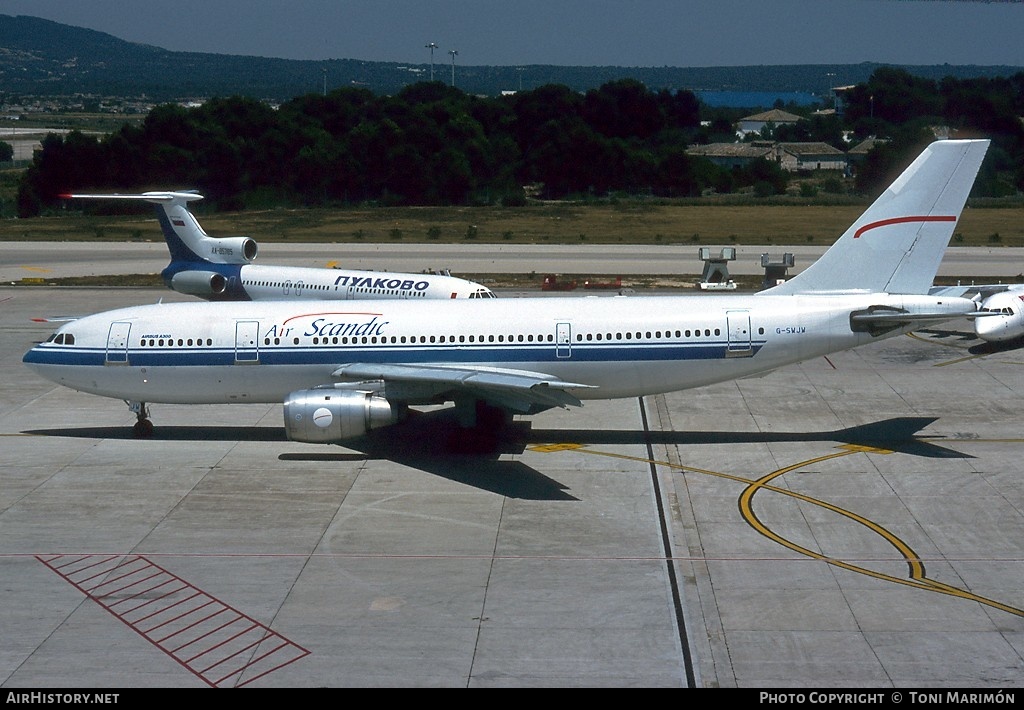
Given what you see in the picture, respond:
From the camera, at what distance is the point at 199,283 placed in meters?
54.5

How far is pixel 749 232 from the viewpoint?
9400cm

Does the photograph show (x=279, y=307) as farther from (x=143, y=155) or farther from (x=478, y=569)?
(x=143, y=155)

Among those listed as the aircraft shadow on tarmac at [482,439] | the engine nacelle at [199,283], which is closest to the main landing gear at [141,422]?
the aircraft shadow on tarmac at [482,439]

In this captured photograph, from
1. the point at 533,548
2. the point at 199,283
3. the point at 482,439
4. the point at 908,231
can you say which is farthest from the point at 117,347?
the point at 908,231

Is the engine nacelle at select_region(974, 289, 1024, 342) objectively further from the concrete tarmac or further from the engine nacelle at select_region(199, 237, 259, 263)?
the engine nacelle at select_region(199, 237, 259, 263)

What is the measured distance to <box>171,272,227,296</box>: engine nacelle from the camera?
177 ft

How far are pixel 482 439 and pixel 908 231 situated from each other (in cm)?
1370

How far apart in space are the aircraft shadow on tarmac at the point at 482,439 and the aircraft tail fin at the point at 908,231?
4438 millimetres

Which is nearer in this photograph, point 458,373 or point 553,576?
point 553,576

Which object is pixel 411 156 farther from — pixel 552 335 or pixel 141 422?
pixel 552 335

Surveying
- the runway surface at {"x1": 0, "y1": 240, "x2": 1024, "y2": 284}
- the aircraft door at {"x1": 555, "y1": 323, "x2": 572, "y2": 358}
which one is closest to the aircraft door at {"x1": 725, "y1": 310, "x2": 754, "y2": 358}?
the aircraft door at {"x1": 555, "y1": 323, "x2": 572, "y2": 358}

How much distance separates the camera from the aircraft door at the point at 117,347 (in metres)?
34.1
